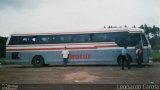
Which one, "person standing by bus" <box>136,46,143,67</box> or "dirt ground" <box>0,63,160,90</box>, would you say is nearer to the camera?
"dirt ground" <box>0,63,160,90</box>

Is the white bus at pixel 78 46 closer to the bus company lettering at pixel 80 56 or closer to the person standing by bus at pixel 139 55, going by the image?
the bus company lettering at pixel 80 56

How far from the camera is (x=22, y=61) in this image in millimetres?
23391

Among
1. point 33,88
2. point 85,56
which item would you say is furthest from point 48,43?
point 33,88

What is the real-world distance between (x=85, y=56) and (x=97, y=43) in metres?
1.13

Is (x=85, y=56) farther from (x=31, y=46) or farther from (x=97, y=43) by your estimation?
(x=31, y=46)

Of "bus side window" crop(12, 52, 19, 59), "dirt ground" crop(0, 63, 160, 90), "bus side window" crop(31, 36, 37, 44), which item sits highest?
"bus side window" crop(31, 36, 37, 44)

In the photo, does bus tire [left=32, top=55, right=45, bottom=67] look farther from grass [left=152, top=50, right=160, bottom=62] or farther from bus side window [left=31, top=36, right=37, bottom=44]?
grass [left=152, top=50, right=160, bottom=62]

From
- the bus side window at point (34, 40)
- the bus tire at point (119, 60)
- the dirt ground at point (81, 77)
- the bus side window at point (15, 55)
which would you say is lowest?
the dirt ground at point (81, 77)

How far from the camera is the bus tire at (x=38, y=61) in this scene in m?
23.5

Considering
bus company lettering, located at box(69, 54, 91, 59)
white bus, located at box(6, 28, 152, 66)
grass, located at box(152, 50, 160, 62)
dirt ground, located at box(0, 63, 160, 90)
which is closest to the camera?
dirt ground, located at box(0, 63, 160, 90)

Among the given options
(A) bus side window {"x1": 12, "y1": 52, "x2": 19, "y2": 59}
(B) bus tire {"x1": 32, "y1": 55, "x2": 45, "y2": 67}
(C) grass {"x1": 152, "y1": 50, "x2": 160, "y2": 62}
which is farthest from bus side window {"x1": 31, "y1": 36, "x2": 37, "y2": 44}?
(C) grass {"x1": 152, "y1": 50, "x2": 160, "y2": 62}

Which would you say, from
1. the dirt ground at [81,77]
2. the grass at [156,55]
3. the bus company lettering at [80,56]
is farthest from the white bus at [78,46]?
the dirt ground at [81,77]

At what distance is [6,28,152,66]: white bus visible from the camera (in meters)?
21.5

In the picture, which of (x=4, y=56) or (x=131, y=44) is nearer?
(x=131, y=44)
